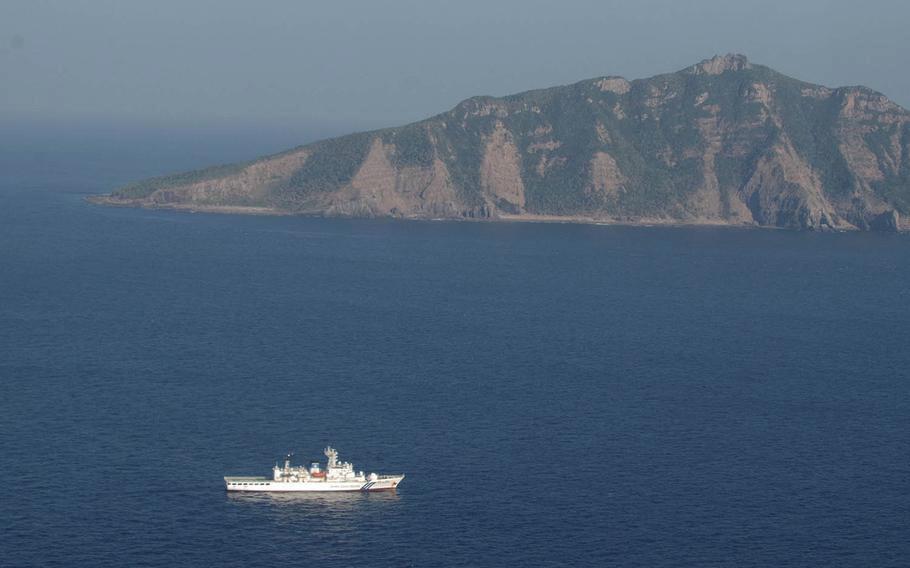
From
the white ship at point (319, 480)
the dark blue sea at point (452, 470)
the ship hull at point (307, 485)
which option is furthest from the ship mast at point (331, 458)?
the dark blue sea at point (452, 470)

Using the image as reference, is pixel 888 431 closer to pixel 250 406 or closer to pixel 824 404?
pixel 824 404

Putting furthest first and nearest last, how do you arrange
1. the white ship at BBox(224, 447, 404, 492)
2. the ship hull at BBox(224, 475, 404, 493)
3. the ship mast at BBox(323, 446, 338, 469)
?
the ship mast at BBox(323, 446, 338, 469) < the white ship at BBox(224, 447, 404, 492) < the ship hull at BBox(224, 475, 404, 493)

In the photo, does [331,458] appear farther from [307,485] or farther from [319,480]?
[307,485]

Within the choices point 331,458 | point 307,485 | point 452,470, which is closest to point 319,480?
point 307,485

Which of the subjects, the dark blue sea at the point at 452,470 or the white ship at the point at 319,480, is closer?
the dark blue sea at the point at 452,470

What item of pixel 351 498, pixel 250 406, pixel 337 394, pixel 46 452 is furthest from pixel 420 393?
pixel 46 452

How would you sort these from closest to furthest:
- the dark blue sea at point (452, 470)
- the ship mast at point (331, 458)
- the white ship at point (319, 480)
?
1. the dark blue sea at point (452, 470)
2. the white ship at point (319, 480)
3. the ship mast at point (331, 458)

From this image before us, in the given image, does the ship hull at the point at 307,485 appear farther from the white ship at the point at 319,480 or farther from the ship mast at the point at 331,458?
the ship mast at the point at 331,458

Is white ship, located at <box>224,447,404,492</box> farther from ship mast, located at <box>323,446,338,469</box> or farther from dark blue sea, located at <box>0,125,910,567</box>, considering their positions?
dark blue sea, located at <box>0,125,910,567</box>

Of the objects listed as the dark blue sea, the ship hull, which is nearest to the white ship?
the ship hull
